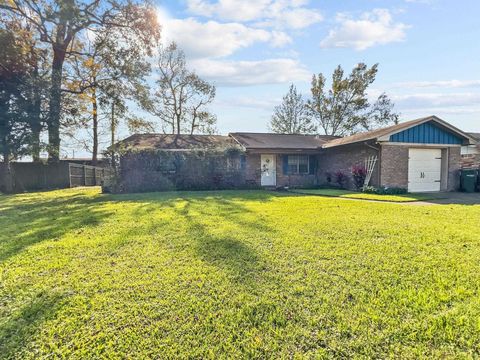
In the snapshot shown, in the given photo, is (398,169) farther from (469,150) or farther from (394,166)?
(469,150)

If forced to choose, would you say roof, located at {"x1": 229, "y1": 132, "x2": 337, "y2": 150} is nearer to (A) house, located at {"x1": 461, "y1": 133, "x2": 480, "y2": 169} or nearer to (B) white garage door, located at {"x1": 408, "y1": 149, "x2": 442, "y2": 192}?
(B) white garage door, located at {"x1": 408, "y1": 149, "x2": 442, "y2": 192}

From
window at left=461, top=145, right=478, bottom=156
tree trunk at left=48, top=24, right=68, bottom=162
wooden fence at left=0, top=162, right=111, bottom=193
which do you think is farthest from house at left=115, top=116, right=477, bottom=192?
tree trunk at left=48, top=24, right=68, bottom=162

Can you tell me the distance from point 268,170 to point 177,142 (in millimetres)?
5705

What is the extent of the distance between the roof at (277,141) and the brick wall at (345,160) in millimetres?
987

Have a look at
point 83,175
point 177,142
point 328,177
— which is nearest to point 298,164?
point 328,177

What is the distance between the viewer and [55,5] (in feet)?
42.5

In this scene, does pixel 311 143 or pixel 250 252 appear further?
pixel 311 143

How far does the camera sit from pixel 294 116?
2995cm

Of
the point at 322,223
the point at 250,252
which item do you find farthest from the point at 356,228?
the point at 250,252

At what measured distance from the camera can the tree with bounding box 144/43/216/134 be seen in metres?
23.1

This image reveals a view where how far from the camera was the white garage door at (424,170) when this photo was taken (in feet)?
43.1

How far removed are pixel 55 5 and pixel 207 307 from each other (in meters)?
16.5

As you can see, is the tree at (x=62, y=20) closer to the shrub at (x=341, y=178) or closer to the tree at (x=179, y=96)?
the tree at (x=179, y=96)

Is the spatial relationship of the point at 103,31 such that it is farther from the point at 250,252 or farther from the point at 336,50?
the point at 250,252
